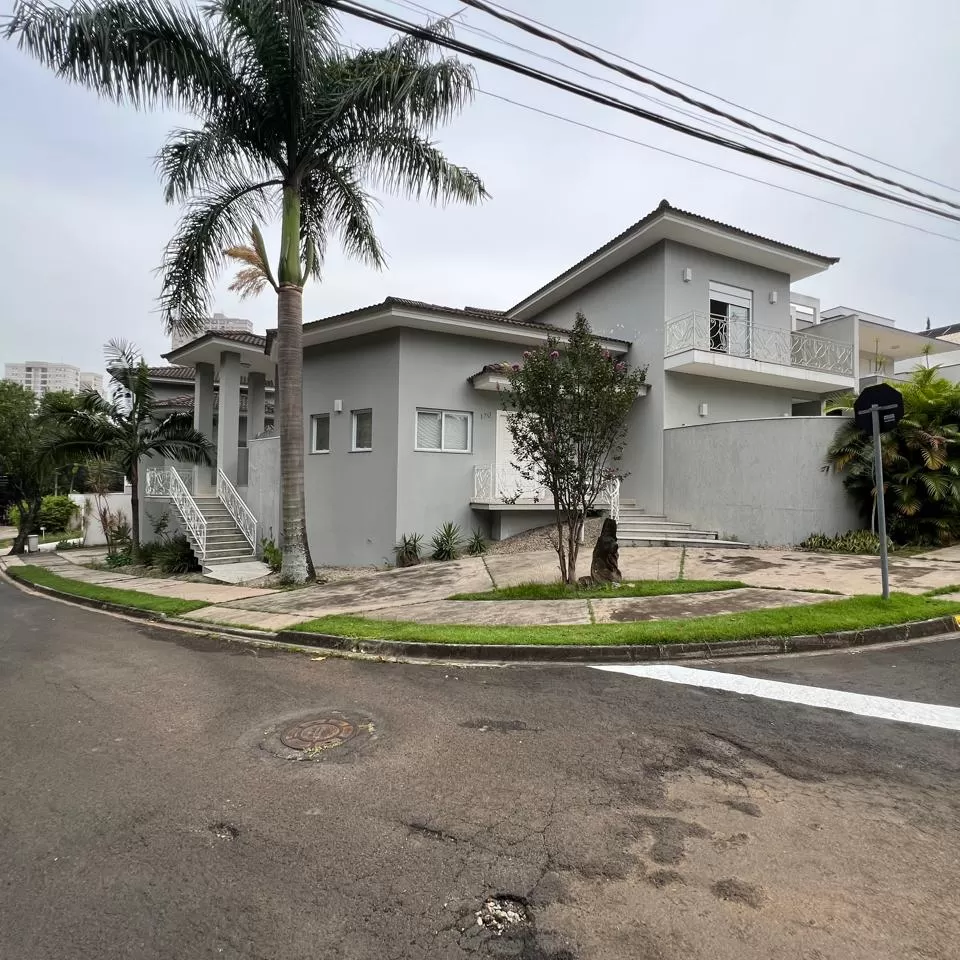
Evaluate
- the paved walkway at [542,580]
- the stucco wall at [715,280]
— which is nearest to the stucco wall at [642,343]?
the stucco wall at [715,280]

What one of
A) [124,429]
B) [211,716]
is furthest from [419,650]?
[124,429]

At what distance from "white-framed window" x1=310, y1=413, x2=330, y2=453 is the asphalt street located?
10.3m

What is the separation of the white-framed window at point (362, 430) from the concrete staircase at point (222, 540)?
3.98 metres

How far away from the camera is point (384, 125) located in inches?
422

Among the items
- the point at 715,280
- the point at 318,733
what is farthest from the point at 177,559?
the point at 715,280

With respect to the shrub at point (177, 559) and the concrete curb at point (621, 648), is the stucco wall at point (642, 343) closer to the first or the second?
the concrete curb at point (621, 648)

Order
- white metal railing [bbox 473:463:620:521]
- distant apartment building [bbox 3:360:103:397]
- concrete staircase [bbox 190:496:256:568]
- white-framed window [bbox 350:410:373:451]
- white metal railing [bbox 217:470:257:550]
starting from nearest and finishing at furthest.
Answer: white metal railing [bbox 473:463:620:521]
white-framed window [bbox 350:410:373:451]
concrete staircase [bbox 190:496:256:568]
white metal railing [bbox 217:470:257:550]
distant apartment building [bbox 3:360:103:397]

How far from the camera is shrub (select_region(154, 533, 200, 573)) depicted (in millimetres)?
14805

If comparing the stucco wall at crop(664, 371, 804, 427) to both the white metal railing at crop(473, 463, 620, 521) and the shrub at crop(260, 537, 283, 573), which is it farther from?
the shrub at crop(260, 537, 283, 573)

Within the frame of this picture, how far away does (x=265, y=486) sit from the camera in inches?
616

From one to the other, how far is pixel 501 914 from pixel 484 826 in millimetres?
626

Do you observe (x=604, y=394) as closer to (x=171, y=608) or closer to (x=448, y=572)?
(x=448, y=572)

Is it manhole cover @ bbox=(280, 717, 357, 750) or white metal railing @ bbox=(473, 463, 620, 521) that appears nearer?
manhole cover @ bbox=(280, 717, 357, 750)

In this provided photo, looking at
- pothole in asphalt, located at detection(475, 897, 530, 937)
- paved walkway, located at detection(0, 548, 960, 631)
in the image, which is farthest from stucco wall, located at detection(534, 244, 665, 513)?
pothole in asphalt, located at detection(475, 897, 530, 937)
